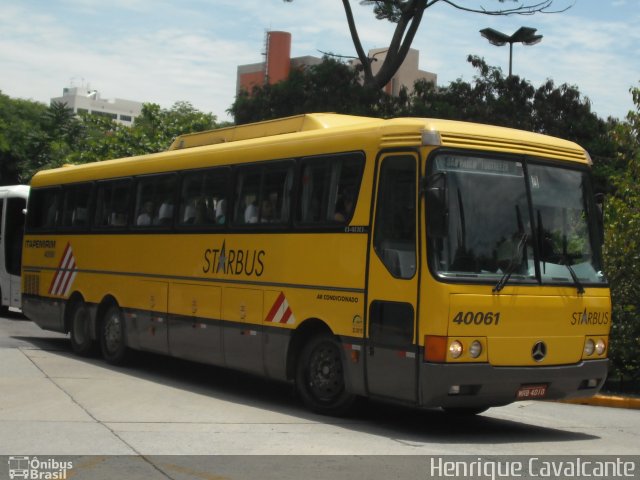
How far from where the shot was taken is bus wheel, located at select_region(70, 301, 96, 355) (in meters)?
Answer: 16.7

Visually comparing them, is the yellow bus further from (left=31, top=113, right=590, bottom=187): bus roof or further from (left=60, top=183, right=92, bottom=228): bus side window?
(left=60, top=183, right=92, bottom=228): bus side window

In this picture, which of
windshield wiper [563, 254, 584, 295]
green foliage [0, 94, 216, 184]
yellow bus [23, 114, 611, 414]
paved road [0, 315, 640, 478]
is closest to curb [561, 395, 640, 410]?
paved road [0, 315, 640, 478]

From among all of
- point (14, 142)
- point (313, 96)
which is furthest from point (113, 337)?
point (14, 142)

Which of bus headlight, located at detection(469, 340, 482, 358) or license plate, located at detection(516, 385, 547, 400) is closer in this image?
bus headlight, located at detection(469, 340, 482, 358)

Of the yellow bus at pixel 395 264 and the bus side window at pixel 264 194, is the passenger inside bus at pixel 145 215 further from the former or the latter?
the bus side window at pixel 264 194

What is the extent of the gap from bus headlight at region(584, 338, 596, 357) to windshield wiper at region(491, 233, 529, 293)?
4.30ft

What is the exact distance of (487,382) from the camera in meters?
9.70

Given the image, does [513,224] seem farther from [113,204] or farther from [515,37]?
[515,37]

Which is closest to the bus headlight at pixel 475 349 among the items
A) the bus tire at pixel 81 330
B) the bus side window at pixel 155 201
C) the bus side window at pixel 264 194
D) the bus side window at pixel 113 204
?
the bus side window at pixel 264 194

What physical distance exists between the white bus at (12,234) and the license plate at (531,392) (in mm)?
17485

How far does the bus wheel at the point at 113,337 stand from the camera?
51.2 feet
